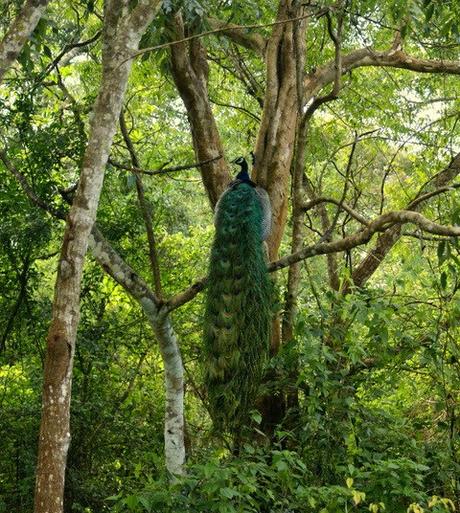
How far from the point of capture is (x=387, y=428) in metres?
4.94

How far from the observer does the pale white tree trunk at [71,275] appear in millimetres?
3004

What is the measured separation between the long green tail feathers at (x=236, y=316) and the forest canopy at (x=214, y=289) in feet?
0.06

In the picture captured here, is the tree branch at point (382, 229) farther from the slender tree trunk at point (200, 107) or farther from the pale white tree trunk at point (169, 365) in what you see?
the slender tree trunk at point (200, 107)

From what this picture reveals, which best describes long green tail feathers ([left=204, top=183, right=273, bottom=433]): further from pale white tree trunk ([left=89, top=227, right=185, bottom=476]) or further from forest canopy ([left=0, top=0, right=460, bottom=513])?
pale white tree trunk ([left=89, top=227, right=185, bottom=476])

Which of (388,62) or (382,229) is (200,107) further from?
(382,229)

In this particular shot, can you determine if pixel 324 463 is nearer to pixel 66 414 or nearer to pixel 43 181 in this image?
pixel 66 414

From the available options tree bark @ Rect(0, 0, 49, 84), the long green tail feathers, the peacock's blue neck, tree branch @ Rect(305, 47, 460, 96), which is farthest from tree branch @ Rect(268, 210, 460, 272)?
tree branch @ Rect(305, 47, 460, 96)

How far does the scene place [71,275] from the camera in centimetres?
316

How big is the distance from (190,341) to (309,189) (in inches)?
78.1

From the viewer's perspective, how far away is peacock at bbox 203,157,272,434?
4.85 meters

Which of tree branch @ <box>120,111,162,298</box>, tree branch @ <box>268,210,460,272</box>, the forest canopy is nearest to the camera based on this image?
→ the forest canopy

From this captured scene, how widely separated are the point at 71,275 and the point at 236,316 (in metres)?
1.96

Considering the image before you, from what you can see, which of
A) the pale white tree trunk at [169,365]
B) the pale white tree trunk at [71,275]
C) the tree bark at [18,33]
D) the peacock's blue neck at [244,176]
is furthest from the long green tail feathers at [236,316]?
the tree bark at [18,33]

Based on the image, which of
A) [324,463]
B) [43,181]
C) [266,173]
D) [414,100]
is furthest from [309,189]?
[324,463]
